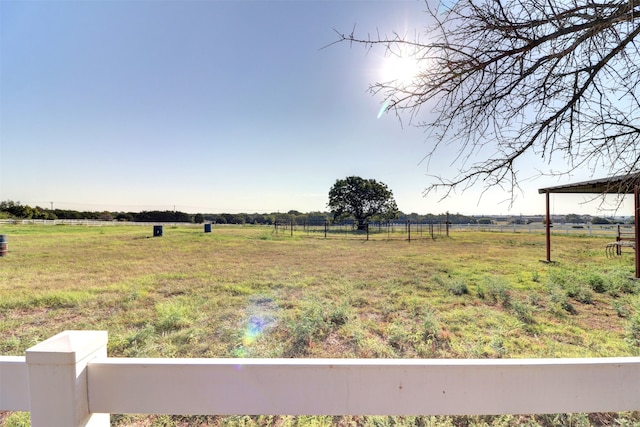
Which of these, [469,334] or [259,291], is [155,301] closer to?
[259,291]

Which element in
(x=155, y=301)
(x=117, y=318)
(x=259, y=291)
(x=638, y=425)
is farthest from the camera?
(x=259, y=291)

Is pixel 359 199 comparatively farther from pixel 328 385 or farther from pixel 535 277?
pixel 328 385

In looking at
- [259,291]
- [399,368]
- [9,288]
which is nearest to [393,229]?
[259,291]

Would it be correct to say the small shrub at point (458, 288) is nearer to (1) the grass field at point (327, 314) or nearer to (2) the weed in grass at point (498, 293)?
(1) the grass field at point (327, 314)

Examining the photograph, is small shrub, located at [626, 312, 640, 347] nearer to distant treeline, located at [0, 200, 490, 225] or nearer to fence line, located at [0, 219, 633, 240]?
fence line, located at [0, 219, 633, 240]

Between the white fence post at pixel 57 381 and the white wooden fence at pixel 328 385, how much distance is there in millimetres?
29

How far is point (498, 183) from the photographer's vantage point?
206cm

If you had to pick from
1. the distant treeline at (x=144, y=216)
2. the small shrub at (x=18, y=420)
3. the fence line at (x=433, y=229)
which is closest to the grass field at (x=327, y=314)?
the small shrub at (x=18, y=420)

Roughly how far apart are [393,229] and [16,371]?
29819mm

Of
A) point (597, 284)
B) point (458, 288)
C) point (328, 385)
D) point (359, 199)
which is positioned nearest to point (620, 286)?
point (597, 284)

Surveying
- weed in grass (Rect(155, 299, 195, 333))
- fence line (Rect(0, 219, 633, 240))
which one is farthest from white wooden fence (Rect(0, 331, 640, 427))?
fence line (Rect(0, 219, 633, 240))

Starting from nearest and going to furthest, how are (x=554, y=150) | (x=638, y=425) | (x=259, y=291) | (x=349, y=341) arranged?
(x=638, y=425), (x=554, y=150), (x=349, y=341), (x=259, y=291)

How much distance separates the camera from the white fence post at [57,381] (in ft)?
2.82

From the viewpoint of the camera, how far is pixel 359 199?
39094 mm
